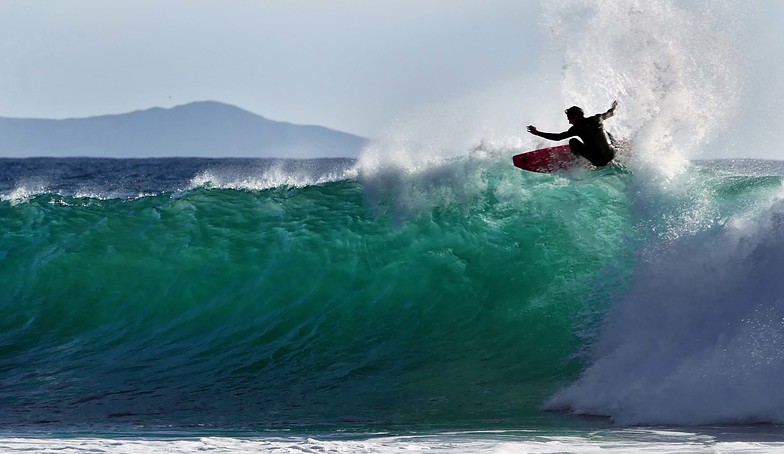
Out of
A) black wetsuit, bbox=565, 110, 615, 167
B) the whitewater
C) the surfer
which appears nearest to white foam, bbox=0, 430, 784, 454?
the whitewater

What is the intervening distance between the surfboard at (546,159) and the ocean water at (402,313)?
391mm

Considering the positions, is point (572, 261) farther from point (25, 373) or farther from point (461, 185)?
point (25, 373)

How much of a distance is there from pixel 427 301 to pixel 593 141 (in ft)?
9.16

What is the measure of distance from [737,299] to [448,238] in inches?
182

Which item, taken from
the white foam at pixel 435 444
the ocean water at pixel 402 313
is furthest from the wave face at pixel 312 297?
the white foam at pixel 435 444

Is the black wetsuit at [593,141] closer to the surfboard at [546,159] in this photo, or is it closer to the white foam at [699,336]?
the surfboard at [546,159]

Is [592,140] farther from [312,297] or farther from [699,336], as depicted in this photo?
[312,297]

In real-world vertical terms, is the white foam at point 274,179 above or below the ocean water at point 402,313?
above

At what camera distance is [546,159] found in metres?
13.2

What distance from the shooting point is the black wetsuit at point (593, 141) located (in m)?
11.8

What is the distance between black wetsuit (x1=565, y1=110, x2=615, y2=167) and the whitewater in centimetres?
86

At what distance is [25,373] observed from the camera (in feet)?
36.1

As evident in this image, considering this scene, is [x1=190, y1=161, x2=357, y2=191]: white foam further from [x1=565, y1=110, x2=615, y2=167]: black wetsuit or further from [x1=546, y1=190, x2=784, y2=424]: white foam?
[x1=546, y1=190, x2=784, y2=424]: white foam

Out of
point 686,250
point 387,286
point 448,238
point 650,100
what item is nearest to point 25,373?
point 387,286
